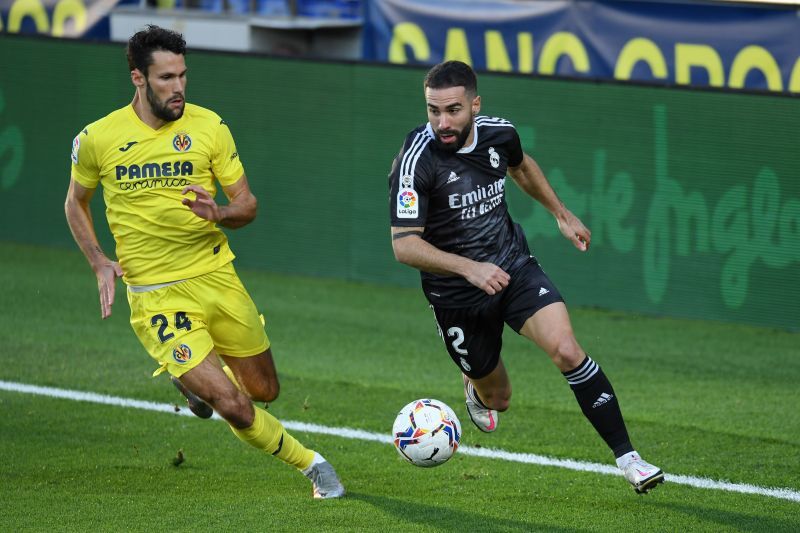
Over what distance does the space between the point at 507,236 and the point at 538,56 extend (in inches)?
280

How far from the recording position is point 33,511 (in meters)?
7.09

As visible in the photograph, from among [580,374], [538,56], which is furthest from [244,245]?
[580,374]

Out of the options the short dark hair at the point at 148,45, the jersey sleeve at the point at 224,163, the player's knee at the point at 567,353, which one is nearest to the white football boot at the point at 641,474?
the player's knee at the point at 567,353

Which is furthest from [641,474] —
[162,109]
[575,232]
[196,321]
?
[162,109]

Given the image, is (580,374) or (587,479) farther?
(587,479)

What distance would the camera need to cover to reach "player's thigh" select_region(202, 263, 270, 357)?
7402 mm

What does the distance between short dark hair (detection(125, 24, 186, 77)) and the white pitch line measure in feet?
9.16

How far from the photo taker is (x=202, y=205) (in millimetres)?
6949

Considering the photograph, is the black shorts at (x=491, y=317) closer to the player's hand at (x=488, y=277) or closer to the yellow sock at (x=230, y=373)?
the player's hand at (x=488, y=277)

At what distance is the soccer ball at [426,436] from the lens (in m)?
7.09

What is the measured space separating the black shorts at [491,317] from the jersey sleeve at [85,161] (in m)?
1.97

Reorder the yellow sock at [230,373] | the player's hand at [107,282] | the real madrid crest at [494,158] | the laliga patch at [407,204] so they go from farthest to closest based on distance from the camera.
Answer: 1. the yellow sock at [230,373]
2. the real madrid crest at [494,158]
3. the laliga patch at [407,204]
4. the player's hand at [107,282]

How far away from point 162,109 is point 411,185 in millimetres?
1360

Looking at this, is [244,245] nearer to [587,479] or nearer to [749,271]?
[749,271]
